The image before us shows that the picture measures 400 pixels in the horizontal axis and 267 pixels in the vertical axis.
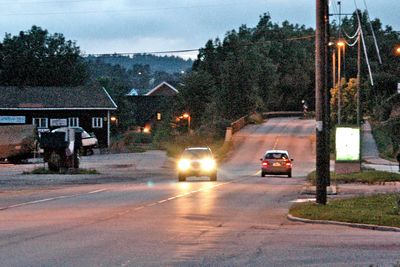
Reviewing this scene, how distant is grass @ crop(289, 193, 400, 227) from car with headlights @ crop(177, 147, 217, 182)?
59.5ft

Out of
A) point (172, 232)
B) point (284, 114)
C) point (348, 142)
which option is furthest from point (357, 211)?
point (284, 114)

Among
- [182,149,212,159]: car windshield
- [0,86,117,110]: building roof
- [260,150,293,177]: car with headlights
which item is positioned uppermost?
[0,86,117,110]: building roof

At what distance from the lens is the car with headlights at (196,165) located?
46.9 m

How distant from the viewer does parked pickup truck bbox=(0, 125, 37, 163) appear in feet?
219

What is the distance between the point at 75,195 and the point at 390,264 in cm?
2147

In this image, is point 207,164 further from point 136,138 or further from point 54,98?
point 136,138

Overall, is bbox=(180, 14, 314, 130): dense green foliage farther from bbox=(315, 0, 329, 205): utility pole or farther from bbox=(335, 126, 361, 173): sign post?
bbox=(315, 0, 329, 205): utility pole

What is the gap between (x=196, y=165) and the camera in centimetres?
4709

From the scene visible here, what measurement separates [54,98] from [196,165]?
184 feet

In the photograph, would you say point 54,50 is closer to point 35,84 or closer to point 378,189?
point 35,84

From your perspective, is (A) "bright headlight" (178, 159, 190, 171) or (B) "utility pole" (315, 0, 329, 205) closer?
(B) "utility pole" (315, 0, 329, 205)

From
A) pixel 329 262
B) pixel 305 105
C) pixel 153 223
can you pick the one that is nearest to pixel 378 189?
pixel 153 223

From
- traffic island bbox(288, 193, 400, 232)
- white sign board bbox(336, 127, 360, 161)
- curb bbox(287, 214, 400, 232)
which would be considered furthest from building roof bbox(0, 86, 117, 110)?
curb bbox(287, 214, 400, 232)

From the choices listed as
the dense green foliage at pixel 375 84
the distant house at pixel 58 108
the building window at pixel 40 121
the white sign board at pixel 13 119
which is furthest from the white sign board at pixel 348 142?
the white sign board at pixel 13 119
